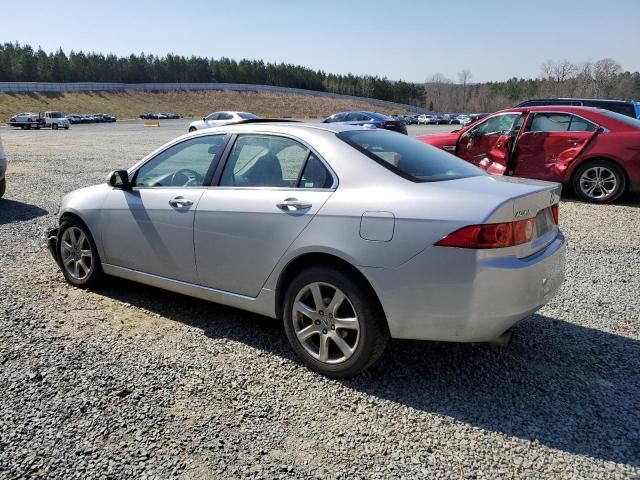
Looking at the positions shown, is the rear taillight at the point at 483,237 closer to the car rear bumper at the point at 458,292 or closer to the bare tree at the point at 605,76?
the car rear bumper at the point at 458,292

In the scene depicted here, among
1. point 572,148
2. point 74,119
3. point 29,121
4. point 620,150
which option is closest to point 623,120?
point 620,150

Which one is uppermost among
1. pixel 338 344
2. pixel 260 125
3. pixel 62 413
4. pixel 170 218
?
pixel 260 125

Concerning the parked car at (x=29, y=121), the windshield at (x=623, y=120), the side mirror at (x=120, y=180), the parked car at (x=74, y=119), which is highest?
the windshield at (x=623, y=120)

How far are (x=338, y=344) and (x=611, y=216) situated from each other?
269 inches

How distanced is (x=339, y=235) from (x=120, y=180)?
7.72 feet

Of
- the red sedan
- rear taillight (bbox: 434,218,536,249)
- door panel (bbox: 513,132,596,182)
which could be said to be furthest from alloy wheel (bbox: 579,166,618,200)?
rear taillight (bbox: 434,218,536,249)

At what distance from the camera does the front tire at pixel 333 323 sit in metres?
3.13

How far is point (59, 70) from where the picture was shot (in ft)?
360

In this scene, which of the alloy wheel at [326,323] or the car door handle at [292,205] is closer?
the alloy wheel at [326,323]

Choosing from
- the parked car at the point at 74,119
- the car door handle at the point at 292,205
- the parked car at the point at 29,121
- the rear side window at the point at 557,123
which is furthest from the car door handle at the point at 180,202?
the parked car at the point at 74,119

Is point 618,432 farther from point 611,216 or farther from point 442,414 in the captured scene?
point 611,216

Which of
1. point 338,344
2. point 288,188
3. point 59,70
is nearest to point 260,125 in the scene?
point 288,188

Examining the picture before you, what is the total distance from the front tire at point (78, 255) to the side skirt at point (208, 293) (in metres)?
0.17

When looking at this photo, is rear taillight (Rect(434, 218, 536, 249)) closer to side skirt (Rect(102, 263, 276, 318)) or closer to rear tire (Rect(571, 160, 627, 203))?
side skirt (Rect(102, 263, 276, 318))
